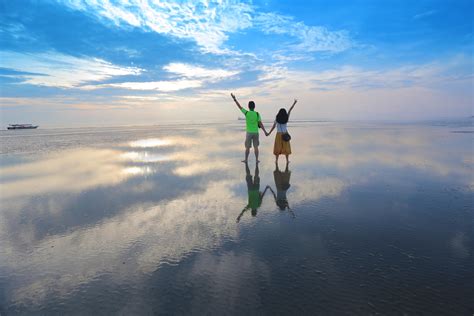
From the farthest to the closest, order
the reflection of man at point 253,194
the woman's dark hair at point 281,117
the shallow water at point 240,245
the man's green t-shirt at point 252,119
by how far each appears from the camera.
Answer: the man's green t-shirt at point 252,119 → the woman's dark hair at point 281,117 → the reflection of man at point 253,194 → the shallow water at point 240,245

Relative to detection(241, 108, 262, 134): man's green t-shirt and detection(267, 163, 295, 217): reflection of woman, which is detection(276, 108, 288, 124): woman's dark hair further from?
detection(267, 163, 295, 217): reflection of woman

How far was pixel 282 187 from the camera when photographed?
823 cm

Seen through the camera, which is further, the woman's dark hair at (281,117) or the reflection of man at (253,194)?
the woman's dark hair at (281,117)

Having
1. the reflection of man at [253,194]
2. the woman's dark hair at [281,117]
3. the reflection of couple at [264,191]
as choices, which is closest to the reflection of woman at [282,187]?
the reflection of couple at [264,191]

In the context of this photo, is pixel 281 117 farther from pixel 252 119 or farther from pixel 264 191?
pixel 264 191

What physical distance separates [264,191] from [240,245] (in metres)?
3.52

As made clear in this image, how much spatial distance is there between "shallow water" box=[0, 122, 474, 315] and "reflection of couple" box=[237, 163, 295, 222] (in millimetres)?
51

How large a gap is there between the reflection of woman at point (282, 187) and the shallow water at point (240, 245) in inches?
2.6

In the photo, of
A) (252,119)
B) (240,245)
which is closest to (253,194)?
(240,245)

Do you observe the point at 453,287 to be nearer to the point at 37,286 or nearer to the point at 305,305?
the point at 305,305

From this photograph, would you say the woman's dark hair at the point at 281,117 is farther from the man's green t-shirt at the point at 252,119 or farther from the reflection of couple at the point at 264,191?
the reflection of couple at the point at 264,191

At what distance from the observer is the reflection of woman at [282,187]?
651 cm

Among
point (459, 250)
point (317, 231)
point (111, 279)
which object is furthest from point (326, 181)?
point (111, 279)

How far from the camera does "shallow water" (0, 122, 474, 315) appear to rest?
3.16m
